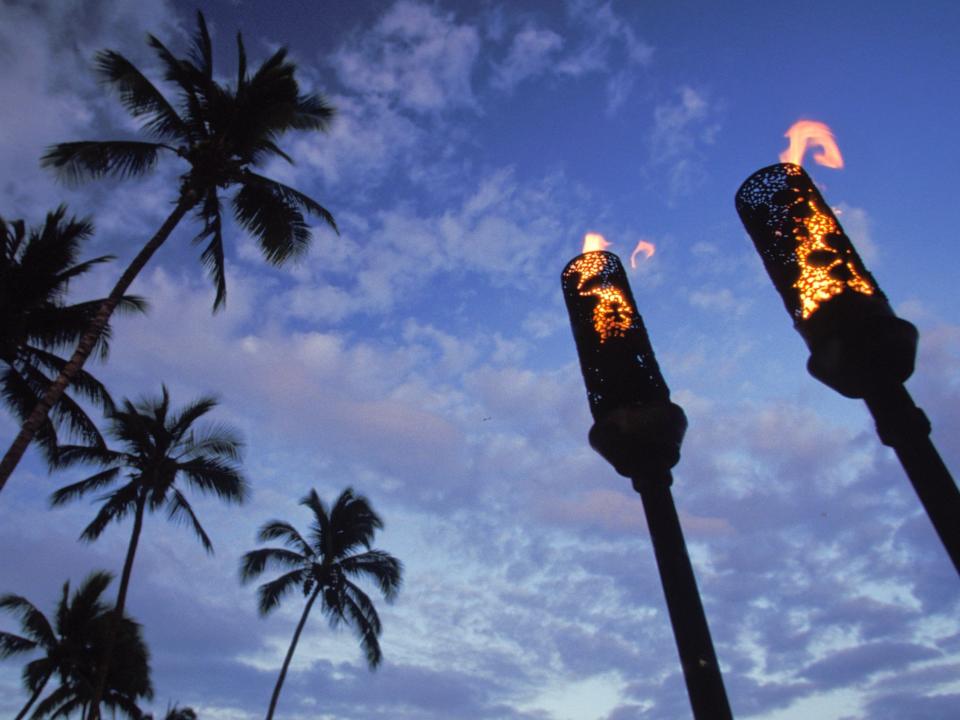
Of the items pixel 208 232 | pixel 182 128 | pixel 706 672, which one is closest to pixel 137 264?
pixel 208 232

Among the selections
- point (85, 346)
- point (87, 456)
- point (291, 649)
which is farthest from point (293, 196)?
point (291, 649)

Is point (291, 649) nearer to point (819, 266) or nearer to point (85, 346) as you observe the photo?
point (85, 346)

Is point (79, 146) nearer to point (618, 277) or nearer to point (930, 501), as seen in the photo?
point (618, 277)

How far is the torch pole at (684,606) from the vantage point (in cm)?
236

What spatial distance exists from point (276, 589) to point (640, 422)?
60.9 feet

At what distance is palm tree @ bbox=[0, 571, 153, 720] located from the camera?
17.6 meters

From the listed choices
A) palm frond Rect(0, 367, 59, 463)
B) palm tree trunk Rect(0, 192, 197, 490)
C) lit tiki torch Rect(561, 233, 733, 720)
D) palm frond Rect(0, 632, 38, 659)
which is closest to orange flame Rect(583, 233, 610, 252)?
lit tiki torch Rect(561, 233, 733, 720)

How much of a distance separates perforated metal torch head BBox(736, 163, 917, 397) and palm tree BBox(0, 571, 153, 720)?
859 inches

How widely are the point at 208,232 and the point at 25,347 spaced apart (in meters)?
3.97

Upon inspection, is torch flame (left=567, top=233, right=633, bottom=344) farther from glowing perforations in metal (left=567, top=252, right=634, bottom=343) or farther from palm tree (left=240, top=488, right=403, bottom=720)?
palm tree (left=240, top=488, right=403, bottom=720)

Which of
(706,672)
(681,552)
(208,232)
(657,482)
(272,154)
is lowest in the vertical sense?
(706,672)

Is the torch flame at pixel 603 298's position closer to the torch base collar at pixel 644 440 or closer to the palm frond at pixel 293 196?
the torch base collar at pixel 644 440

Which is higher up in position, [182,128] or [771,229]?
[182,128]

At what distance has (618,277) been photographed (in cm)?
385
